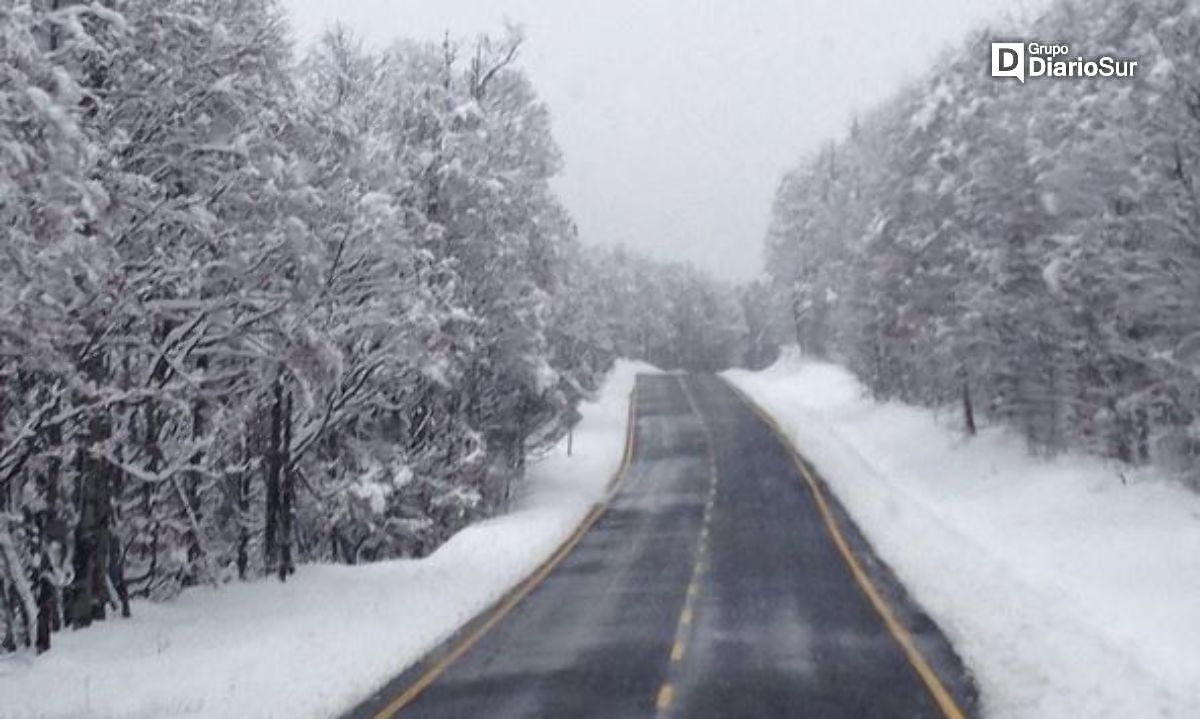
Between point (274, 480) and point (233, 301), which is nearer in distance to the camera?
point (233, 301)

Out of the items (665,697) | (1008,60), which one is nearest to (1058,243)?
(1008,60)

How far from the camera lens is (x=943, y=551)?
22.8 m

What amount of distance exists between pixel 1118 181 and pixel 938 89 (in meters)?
18.4

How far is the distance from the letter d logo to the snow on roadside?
18962 millimetres

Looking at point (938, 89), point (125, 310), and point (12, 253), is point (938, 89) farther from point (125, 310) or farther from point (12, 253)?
point (12, 253)

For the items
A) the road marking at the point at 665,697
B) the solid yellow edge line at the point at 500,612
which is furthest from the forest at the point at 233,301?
the road marking at the point at 665,697

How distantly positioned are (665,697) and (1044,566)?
9419 mm

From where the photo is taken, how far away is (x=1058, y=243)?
31672 millimetres

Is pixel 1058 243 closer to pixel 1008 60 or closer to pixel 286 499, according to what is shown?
pixel 1008 60

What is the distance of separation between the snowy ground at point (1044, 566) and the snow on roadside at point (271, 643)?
673cm

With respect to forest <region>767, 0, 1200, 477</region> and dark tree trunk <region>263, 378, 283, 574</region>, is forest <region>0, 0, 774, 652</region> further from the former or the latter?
forest <region>767, 0, 1200, 477</region>

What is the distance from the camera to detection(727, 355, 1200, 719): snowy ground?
12.4 meters

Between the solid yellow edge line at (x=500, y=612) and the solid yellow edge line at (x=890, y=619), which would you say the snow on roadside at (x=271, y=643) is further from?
the solid yellow edge line at (x=890, y=619)

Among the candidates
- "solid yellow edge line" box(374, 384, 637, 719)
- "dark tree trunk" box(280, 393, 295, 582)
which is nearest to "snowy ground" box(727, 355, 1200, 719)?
"solid yellow edge line" box(374, 384, 637, 719)
